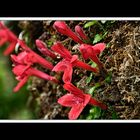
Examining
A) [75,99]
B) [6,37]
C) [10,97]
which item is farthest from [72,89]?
[10,97]

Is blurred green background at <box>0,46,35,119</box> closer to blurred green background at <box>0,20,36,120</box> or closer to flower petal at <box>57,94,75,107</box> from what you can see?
blurred green background at <box>0,20,36,120</box>

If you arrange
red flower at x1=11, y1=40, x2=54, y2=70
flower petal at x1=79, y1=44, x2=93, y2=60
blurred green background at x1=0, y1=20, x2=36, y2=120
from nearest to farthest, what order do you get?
flower petal at x1=79, y1=44, x2=93, y2=60
red flower at x1=11, y1=40, x2=54, y2=70
blurred green background at x1=0, y1=20, x2=36, y2=120

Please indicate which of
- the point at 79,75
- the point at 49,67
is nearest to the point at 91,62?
the point at 79,75

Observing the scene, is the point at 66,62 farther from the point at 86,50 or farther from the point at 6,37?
the point at 6,37

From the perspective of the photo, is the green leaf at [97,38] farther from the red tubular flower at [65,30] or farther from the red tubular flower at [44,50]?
the red tubular flower at [44,50]

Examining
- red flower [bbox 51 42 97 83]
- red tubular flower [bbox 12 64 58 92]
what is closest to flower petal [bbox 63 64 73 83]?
red flower [bbox 51 42 97 83]

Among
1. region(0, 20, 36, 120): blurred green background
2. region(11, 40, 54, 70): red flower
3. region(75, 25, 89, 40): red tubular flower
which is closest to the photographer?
region(75, 25, 89, 40): red tubular flower

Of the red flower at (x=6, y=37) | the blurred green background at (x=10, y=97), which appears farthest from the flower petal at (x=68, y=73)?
the blurred green background at (x=10, y=97)

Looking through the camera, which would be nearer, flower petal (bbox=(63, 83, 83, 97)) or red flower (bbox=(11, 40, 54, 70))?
flower petal (bbox=(63, 83, 83, 97))
